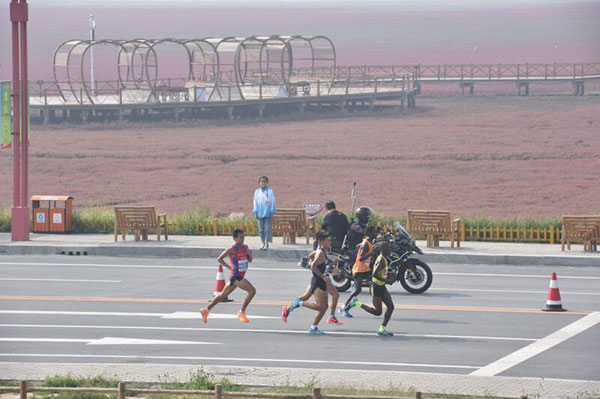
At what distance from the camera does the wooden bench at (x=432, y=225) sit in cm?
2606

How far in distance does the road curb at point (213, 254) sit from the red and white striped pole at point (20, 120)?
35.4 inches

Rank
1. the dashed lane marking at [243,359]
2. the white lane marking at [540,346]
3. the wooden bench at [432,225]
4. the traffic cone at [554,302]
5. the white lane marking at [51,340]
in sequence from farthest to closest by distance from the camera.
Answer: the wooden bench at [432,225]
the traffic cone at [554,302]
the white lane marking at [51,340]
the dashed lane marking at [243,359]
the white lane marking at [540,346]

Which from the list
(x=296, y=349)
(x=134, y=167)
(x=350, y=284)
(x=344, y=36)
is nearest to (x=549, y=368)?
(x=296, y=349)

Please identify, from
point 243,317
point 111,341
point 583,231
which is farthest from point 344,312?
point 583,231

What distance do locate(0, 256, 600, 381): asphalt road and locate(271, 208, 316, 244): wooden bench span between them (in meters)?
3.08

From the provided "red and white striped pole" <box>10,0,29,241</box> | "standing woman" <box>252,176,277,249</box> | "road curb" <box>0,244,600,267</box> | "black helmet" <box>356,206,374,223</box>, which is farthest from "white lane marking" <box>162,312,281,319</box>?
"red and white striped pole" <box>10,0,29,241</box>

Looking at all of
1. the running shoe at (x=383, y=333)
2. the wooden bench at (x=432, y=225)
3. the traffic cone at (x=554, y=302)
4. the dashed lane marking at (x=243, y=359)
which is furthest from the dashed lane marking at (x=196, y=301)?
the wooden bench at (x=432, y=225)

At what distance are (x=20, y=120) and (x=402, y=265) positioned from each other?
11.8 meters

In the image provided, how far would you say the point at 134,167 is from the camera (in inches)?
2336

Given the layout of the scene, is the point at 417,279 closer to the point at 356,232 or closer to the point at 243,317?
the point at 356,232

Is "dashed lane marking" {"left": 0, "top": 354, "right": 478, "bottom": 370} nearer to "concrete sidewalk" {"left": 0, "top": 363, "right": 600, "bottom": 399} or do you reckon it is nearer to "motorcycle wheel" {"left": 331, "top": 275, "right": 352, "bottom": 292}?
"concrete sidewalk" {"left": 0, "top": 363, "right": 600, "bottom": 399}

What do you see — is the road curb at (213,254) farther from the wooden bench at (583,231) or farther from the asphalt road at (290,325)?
the wooden bench at (583,231)

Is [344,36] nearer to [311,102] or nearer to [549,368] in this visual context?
[311,102]

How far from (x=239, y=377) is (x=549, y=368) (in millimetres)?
3710
